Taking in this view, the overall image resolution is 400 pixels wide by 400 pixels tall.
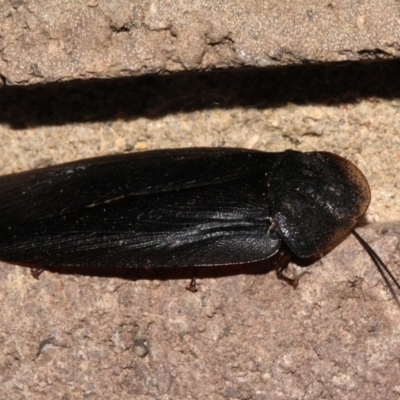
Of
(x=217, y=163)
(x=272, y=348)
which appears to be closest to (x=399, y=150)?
(x=217, y=163)

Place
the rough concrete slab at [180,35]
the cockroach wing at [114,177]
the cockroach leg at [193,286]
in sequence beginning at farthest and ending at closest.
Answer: the cockroach wing at [114,177] < the cockroach leg at [193,286] < the rough concrete slab at [180,35]

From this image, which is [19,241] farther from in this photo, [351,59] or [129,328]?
[351,59]

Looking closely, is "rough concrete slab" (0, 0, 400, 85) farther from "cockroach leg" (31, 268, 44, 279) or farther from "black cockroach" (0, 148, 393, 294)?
"cockroach leg" (31, 268, 44, 279)

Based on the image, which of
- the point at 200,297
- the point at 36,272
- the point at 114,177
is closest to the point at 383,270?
the point at 200,297

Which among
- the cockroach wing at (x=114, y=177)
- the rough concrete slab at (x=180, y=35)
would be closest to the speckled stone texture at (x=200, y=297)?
the rough concrete slab at (x=180, y=35)

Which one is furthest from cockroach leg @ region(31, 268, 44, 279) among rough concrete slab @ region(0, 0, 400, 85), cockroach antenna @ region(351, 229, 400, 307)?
cockroach antenna @ region(351, 229, 400, 307)

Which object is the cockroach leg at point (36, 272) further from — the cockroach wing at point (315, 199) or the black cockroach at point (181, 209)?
the cockroach wing at point (315, 199)

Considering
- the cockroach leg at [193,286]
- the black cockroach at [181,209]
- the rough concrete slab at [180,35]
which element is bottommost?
the cockroach leg at [193,286]
